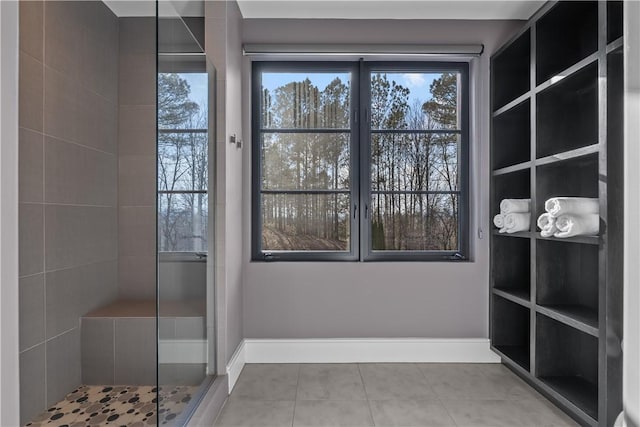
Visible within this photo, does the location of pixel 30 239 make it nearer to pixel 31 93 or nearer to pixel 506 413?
pixel 31 93

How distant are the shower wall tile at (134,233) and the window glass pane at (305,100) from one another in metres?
1.03

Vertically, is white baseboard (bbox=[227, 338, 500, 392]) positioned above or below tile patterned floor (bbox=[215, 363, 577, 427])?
above

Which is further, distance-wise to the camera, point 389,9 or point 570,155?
point 389,9

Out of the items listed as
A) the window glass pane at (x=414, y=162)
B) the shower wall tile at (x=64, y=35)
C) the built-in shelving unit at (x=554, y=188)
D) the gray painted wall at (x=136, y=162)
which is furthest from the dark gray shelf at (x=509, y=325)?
the shower wall tile at (x=64, y=35)

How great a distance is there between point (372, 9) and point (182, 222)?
6.32 ft

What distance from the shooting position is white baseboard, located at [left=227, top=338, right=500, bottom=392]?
272cm

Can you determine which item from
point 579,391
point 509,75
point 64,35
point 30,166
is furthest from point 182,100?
point 579,391

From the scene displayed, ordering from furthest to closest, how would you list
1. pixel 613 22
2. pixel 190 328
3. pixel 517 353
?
pixel 517 353 → pixel 190 328 → pixel 613 22

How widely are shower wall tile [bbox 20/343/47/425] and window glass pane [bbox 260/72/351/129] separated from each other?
1.88 m

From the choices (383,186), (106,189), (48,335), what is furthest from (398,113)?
(48,335)

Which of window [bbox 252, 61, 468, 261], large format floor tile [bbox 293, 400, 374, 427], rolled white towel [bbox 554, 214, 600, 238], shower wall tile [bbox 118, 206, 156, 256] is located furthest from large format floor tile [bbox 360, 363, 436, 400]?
shower wall tile [bbox 118, 206, 156, 256]

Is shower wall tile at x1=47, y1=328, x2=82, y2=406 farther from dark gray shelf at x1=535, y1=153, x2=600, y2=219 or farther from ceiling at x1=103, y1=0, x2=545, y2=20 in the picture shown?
dark gray shelf at x1=535, y1=153, x2=600, y2=219

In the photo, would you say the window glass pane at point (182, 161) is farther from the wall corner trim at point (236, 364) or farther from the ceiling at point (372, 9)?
the ceiling at point (372, 9)

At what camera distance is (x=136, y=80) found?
2.73 m
